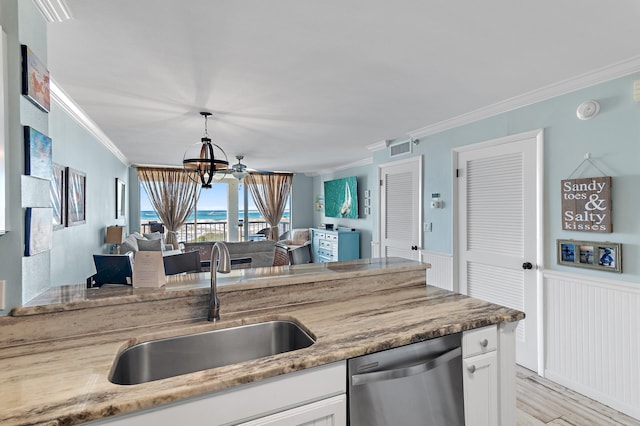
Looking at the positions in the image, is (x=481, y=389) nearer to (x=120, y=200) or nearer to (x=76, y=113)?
(x=76, y=113)

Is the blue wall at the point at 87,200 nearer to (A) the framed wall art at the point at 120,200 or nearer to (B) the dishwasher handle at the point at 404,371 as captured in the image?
(A) the framed wall art at the point at 120,200

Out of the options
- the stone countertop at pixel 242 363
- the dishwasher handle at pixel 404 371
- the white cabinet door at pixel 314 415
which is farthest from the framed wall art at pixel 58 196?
the dishwasher handle at pixel 404 371

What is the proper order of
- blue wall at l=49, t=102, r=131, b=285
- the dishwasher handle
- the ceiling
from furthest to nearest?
blue wall at l=49, t=102, r=131, b=285 < the ceiling < the dishwasher handle

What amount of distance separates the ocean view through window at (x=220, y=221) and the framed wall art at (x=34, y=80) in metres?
6.41

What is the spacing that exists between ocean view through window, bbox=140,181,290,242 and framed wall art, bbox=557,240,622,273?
6825 millimetres

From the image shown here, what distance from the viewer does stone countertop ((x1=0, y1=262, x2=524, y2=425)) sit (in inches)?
35.1

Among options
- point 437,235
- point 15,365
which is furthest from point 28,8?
point 437,235

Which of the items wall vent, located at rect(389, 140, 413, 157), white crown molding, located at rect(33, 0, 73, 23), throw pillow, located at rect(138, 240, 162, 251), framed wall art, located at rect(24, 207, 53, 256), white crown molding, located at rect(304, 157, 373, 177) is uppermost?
white crown molding, located at rect(304, 157, 373, 177)

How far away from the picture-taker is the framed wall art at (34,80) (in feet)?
4.26

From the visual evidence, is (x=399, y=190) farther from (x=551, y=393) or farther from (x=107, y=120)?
(x=107, y=120)

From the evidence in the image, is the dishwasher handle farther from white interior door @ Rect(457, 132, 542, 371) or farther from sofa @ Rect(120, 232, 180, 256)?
sofa @ Rect(120, 232, 180, 256)

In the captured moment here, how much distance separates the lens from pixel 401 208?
4.37m

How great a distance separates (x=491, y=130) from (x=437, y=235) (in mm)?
1263

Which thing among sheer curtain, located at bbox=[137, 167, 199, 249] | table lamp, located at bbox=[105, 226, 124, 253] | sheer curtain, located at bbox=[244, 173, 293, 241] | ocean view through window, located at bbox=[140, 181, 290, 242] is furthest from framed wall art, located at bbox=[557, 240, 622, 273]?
sheer curtain, located at bbox=[137, 167, 199, 249]
